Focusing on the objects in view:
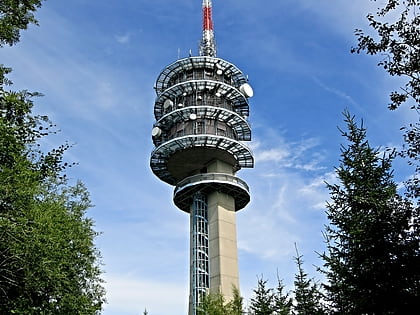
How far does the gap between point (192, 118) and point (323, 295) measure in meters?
31.4

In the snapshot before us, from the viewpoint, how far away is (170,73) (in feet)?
168

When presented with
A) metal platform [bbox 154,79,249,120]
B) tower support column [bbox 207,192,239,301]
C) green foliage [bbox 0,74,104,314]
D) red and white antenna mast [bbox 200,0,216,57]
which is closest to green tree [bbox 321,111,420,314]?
→ green foliage [bbox 0,74,104,314]

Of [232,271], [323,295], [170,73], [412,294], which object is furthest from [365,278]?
[170,73]

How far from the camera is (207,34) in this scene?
177ft

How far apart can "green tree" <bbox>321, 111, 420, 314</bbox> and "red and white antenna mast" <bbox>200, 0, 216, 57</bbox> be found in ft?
125

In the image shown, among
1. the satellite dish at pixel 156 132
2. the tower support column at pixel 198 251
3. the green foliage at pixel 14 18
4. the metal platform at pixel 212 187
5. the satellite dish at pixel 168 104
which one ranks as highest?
the satellite dish at pixel 168 104

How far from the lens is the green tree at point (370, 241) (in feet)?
40.9

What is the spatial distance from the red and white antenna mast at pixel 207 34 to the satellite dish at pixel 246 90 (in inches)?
220

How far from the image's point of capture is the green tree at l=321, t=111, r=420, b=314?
40.9 ft

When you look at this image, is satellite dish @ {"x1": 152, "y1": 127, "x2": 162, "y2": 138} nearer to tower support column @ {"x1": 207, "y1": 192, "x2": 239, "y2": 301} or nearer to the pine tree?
tower support column @ {"x1": 207, "y1": 192, "x2": 239, "y2": 301}

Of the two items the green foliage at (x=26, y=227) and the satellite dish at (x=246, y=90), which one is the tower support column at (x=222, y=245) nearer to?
the satellite dish at (x=246, y=90)

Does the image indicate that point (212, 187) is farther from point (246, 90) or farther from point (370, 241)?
point (370, 241)

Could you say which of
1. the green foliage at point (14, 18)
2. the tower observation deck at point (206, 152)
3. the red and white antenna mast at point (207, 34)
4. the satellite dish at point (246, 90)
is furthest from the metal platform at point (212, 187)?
the green foliage at point (14, 18)

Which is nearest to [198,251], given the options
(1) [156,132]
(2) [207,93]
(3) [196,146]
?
(3) [196,146]
